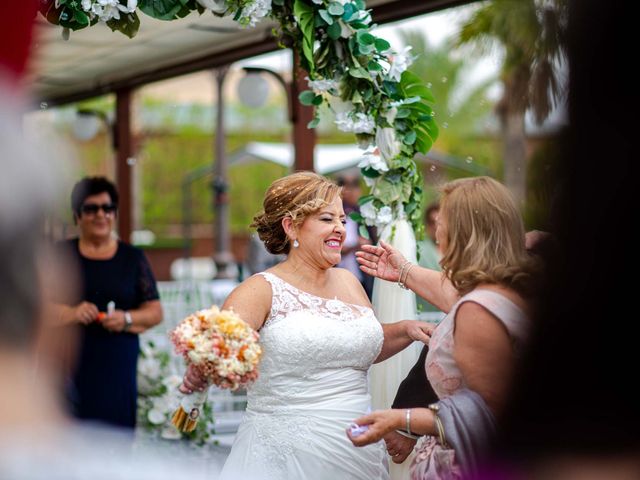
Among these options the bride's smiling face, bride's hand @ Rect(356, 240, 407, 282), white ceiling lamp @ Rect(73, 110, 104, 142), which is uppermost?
white ceiling lamp @ Rect(73, 110, 104, 142)

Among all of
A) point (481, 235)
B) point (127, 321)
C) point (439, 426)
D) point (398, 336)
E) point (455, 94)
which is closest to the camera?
point (439, 426)

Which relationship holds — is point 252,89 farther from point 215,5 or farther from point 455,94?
point 455,94

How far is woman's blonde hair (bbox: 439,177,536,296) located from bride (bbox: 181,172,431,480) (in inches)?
35.6

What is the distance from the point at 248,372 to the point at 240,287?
2.78 ft

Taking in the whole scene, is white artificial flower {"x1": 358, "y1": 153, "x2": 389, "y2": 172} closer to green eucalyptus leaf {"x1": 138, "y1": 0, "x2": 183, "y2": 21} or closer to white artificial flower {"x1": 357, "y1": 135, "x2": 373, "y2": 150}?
white artificial flower {"x1": 357, "y1": 135, "x2": 373, "y2": 150}

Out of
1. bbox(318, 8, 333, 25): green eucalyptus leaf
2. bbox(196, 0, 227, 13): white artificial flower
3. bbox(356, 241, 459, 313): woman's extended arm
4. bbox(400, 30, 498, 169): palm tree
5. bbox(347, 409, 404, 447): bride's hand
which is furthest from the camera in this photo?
bbox(400, 30, 498, 169): palm tree

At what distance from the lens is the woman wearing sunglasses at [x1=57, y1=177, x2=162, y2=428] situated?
6.05m

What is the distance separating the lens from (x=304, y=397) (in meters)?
4.04

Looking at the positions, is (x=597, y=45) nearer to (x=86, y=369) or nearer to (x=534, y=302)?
(x=534, y=302)

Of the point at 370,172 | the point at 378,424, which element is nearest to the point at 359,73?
the point at 370,172

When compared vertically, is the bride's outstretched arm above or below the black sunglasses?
below

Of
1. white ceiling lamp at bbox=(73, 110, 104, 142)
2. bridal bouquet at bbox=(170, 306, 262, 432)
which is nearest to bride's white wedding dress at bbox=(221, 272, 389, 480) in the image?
bridal bouquet at bbox=(170, 306, 262, 432)

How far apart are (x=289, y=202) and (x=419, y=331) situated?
843 millimetres

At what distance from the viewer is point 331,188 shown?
14.0 ft
